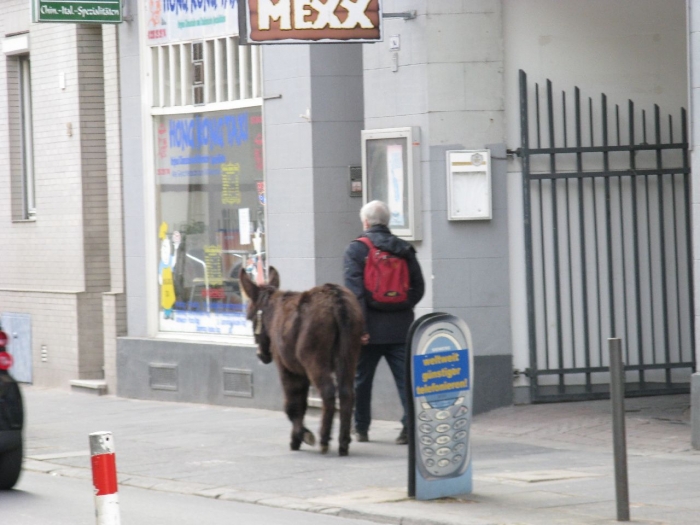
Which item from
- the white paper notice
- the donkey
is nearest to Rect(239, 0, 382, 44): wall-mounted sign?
the donkey

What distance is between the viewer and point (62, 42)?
15930 mm

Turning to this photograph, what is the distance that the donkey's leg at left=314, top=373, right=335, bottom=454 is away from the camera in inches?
389

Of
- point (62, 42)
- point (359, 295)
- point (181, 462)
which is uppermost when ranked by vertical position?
point (62, 42)

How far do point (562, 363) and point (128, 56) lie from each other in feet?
20.4

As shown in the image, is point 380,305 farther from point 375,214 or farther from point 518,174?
point 518,174

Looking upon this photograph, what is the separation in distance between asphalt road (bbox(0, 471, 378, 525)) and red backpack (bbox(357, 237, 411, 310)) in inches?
91.9

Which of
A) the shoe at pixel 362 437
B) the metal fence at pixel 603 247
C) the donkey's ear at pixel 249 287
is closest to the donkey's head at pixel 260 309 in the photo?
the donkey's ear at pixel 249 287

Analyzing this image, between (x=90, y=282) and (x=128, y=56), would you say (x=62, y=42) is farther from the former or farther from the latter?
(x=90, y=282)

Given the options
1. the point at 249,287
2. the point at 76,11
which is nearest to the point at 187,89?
the point at 76,11

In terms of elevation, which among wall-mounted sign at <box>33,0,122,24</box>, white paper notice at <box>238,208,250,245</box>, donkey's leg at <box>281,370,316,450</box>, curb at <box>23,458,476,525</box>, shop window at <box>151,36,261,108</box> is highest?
wall-mounted sign at <box>33,0,122,24</box>

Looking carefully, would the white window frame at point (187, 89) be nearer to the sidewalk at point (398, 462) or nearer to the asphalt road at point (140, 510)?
the sidewalk at point (398, 462)

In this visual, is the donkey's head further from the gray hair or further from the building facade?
the building facade

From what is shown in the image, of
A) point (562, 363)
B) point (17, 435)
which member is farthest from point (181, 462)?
point (562, 363)

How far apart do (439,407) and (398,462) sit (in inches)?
68.9
